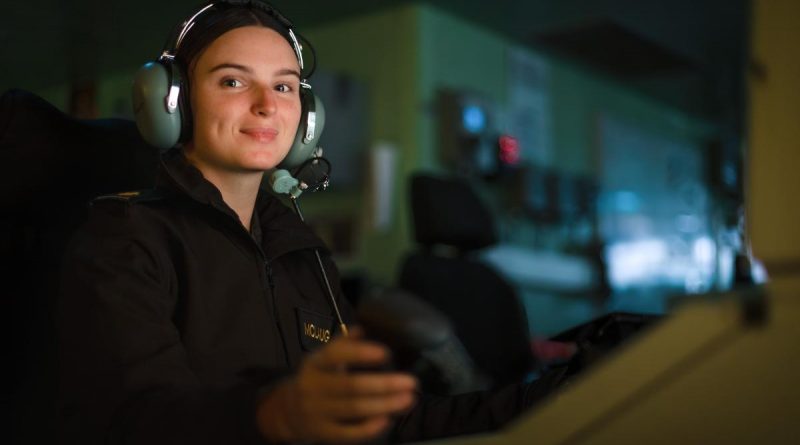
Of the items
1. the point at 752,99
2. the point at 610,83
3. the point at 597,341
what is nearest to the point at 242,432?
the point at 752,99

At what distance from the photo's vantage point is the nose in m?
1.25

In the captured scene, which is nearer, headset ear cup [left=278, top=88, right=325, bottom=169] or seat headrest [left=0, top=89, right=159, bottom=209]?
seat headrest [left=0, top=89, right=159, bottom=209]

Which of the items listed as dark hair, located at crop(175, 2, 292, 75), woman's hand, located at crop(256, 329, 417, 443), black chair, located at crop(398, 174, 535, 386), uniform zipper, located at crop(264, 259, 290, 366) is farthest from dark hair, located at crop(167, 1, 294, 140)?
black chair, located at crop(398, 174, 535, 386)

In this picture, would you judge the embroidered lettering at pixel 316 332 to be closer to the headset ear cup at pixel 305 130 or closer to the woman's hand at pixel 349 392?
the headset ear cup at pixel 305 130

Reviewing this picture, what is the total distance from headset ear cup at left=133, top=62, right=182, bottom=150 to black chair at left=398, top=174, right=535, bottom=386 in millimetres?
1713

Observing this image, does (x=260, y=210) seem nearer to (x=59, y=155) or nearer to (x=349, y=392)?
(x=59, y=155)

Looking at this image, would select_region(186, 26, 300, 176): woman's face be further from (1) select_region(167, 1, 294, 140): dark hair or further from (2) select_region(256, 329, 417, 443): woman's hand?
(2) select_region(256, 329, 417, 443): woman's hand

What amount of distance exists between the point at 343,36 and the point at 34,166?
4558mm

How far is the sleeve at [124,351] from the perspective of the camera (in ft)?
2.76

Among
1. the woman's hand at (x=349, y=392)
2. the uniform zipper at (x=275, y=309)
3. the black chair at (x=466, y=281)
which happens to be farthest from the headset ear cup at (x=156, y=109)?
the black chair at (x=466, y=281)

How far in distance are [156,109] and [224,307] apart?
11.5 inches

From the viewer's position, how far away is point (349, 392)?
617 mm

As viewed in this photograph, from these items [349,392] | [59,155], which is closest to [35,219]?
[59,155]

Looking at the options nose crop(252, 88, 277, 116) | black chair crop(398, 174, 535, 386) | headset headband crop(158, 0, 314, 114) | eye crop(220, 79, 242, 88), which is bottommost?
black chair crop(398, 174, 535, 386)
